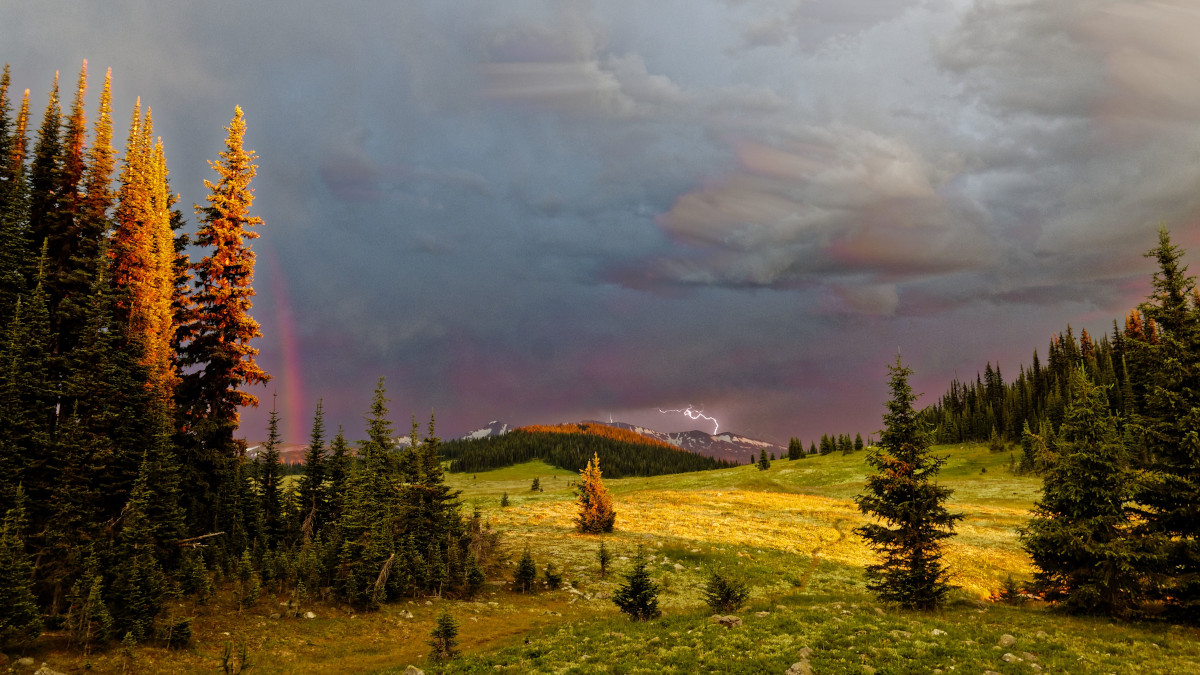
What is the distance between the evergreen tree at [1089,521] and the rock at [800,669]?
49.6 feet

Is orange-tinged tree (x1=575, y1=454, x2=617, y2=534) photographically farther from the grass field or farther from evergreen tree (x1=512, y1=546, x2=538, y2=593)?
evergreen tree (x1=512, y1=546, x2=538, y2=593)

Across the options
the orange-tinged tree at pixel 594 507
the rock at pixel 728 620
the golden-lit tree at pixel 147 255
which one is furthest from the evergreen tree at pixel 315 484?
the rock at pixel 728 620

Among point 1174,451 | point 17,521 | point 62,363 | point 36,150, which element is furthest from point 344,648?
point 36,150

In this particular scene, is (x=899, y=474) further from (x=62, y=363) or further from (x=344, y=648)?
(x=62, y=363)

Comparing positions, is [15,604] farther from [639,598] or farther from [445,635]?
[639,598]

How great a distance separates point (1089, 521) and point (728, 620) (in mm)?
15721

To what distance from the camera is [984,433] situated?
15862cm

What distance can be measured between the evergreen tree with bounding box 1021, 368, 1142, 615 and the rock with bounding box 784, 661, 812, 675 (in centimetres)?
1512

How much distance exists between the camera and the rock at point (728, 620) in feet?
69.4

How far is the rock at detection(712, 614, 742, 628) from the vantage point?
21153 mm

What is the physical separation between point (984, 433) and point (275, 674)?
18378 centimetres

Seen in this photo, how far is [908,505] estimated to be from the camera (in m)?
23.9

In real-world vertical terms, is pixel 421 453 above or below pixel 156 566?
above

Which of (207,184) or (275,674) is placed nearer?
(275,674)
